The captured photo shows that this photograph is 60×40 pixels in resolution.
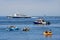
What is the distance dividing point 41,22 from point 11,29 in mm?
33096

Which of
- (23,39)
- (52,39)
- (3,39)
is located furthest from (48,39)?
(3,39)

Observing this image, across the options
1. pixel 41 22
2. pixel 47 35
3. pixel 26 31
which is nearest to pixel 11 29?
pixel 26 31

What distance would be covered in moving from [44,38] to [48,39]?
5.19 ft

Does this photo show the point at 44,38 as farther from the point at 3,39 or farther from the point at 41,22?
the point at 41,22

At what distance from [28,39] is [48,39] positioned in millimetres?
3912

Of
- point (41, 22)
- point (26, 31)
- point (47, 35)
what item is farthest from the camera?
point (41, 22)

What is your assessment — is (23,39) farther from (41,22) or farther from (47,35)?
(41,22)

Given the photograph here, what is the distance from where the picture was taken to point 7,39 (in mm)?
61656

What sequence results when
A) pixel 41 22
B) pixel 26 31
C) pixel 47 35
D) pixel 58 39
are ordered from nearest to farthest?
1. pixel 58 39
2. pixel 47 35
3. pixel 26 31
4. pixel 41 22

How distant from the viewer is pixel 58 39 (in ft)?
200

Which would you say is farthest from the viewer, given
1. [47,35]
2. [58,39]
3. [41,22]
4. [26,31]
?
[41,22]

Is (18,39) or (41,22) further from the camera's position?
(41,22)

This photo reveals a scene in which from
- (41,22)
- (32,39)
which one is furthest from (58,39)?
(41,22)

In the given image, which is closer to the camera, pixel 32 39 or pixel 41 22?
pixel 32 39
